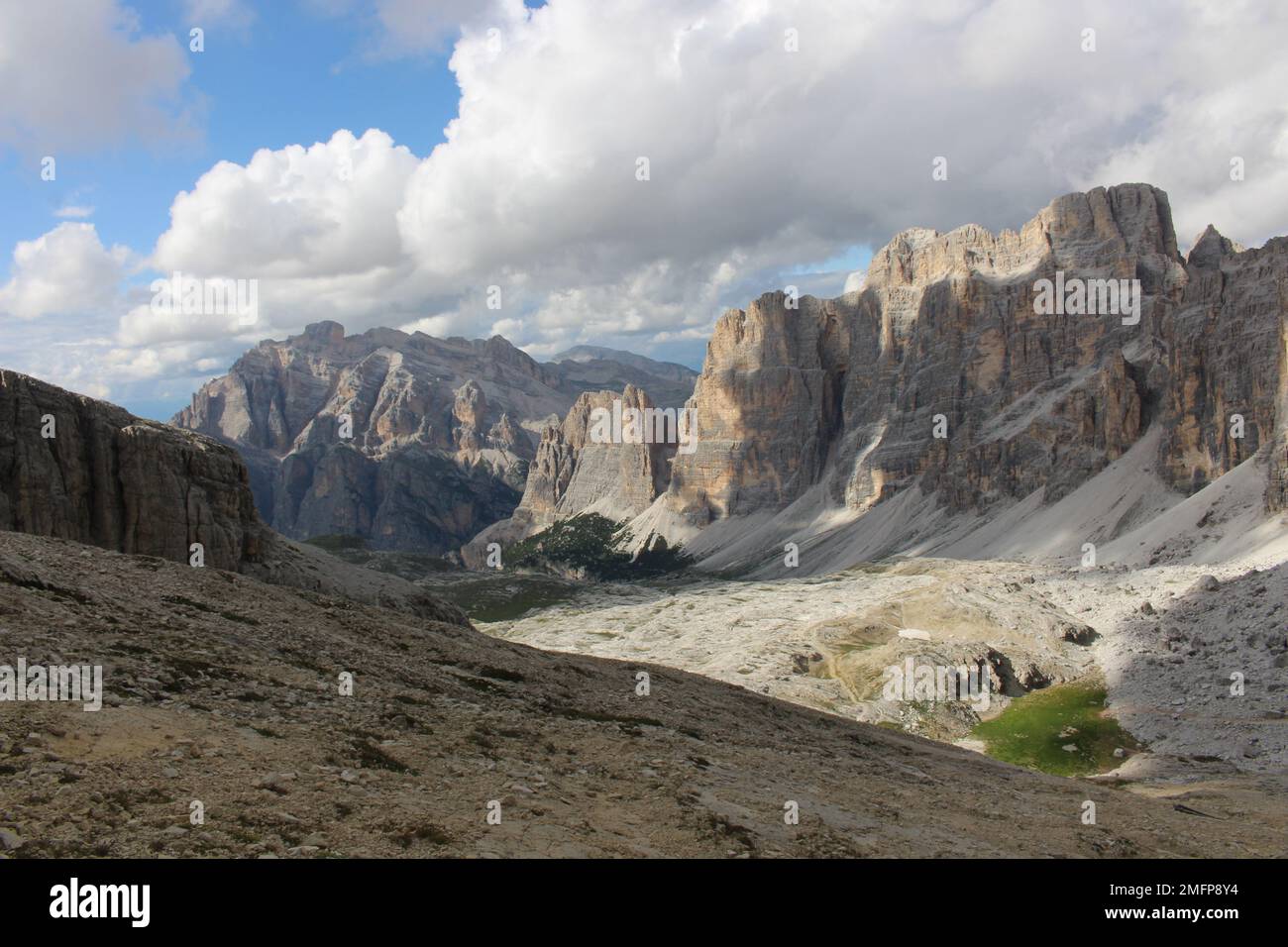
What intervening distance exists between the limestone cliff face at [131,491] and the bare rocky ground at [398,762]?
17229 millimetres

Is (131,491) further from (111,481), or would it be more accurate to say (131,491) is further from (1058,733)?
(1058,733)

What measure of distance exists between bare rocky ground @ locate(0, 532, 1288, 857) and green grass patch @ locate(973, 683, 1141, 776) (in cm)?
2198

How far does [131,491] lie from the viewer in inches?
1887

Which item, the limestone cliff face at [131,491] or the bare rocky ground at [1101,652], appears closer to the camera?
the limestone cliff face at [131,491]

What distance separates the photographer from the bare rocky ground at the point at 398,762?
14297 mm

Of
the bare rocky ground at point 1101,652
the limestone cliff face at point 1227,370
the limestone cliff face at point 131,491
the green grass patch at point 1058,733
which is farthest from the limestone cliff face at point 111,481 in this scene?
the limestone cliff face at point 1227,370

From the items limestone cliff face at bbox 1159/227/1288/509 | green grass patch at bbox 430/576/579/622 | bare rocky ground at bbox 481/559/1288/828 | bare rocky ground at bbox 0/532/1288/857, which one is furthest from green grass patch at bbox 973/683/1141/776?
green grass patch at bbox 430/576/579/622

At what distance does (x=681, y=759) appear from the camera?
22969mm

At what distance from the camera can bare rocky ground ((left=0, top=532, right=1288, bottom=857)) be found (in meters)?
14.3

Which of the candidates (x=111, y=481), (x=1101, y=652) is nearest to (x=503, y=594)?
(x=1101, y=652)

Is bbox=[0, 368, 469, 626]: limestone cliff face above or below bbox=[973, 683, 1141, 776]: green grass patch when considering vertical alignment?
above

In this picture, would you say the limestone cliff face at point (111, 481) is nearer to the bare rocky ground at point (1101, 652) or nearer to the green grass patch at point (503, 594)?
the bare rocky ground at point (1101, 652)

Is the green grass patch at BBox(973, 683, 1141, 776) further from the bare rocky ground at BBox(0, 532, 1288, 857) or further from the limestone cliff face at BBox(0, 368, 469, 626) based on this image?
the limestone cliff face at BBox(0, 368, 469, 626)
